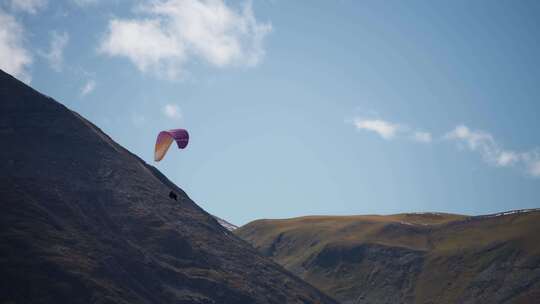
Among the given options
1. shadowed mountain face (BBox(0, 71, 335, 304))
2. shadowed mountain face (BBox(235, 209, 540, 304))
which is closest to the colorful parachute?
shadowed mountain face (BBox(0, 71, 335, 304))

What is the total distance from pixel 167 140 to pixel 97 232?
75.7 feet

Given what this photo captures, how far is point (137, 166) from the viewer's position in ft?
360

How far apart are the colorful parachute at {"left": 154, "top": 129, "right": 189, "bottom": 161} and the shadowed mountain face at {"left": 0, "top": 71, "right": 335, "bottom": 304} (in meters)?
17.3

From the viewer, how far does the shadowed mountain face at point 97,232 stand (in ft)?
225

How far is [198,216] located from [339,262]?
34.9 m

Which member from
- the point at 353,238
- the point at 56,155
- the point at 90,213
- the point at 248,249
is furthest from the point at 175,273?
the point at 353,238

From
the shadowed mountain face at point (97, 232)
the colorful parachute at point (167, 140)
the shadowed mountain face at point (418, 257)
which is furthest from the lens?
the shadowed mountain face at point (418, 257)

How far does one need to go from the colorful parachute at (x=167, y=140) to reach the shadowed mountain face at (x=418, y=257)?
55332 mm

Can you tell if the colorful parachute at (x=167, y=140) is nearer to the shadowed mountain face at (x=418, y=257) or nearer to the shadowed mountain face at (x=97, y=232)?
the shadowed mountain face at (x=97, y=232)

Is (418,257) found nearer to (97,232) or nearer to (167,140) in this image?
(97,232)

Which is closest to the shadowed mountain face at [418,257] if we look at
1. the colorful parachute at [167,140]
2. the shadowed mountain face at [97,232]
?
the shadowed mountain face at [97,232]

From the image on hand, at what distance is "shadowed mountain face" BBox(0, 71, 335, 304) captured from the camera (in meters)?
68.5

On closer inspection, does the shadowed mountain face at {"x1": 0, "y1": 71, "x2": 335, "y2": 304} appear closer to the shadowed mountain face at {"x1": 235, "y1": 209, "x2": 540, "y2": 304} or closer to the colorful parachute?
the colorful parachute

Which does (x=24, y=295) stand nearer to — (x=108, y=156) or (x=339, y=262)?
(x=108, y=156)
